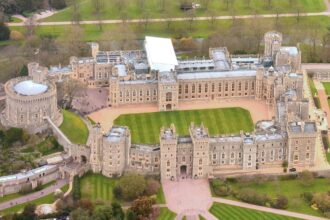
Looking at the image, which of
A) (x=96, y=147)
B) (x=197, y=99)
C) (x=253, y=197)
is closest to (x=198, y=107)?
(x=197, y=99)

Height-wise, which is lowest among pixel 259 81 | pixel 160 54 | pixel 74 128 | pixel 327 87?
pixel 74 128

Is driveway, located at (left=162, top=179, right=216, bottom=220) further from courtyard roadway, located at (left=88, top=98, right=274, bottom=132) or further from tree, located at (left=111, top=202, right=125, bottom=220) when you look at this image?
courtyard roadway, located at (left=88, top=98, right=274, bottom=132)

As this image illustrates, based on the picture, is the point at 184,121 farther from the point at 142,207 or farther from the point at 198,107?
the point at 142,207

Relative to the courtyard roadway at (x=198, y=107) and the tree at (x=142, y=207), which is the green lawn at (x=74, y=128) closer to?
the courtyard roadway at (x=198, y=107)

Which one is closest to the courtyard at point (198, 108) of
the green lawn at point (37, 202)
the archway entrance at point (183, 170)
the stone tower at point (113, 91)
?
the stone tower at point (113, 91)

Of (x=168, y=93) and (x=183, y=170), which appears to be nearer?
(x=183, y=170)

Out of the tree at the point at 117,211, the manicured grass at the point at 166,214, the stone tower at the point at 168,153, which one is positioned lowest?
the manicured grass at the point at 166,214

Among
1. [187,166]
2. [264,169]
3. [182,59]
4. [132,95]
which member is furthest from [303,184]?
[182,59]
